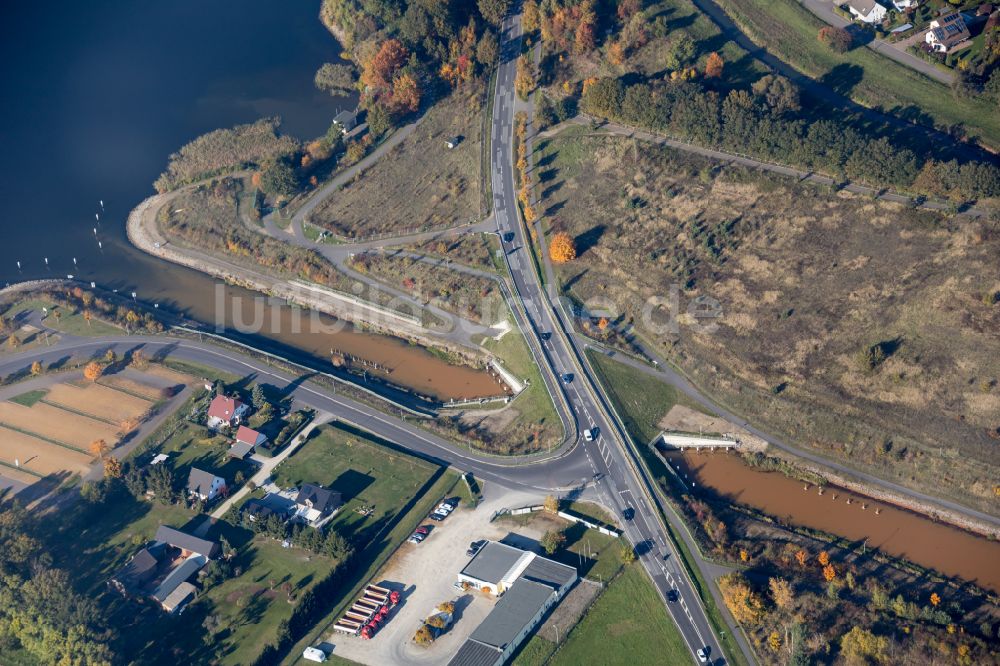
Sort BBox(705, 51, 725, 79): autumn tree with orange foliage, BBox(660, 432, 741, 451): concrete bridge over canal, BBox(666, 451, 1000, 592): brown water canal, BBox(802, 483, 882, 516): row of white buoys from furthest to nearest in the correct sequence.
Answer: BBox(705, 51, 725, 79): autumn tree with orange foliage → BBox(660, 432, 741, 451): concrete bridge over canal → BBox(802, 483, 882, 516): row of white buoys → BBox(666, 451, 1000, 592): brown water canal

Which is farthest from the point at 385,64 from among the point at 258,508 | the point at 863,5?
the point at 258,508

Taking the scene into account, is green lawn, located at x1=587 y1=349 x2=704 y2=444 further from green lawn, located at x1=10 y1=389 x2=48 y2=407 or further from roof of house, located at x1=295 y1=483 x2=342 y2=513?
green lawn, located at x1=10 y1=389 x2=48 y2=407

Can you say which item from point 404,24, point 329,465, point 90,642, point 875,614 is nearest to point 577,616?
point 875,614

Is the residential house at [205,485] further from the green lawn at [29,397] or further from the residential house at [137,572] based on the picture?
the green lawn at [29,397]

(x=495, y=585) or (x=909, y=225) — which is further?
(x=909, y=225)

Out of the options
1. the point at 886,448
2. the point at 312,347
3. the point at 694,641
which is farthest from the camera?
the point at 312,347

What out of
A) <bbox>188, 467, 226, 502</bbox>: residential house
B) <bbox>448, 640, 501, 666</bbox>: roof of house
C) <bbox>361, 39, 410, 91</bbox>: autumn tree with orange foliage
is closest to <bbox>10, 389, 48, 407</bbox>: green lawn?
<bbox>188, 467, 226, 502</bbox>: residential house

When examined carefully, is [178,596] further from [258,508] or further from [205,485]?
[205,485]

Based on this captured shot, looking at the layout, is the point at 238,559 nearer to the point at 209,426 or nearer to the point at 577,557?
the point at 209,426
